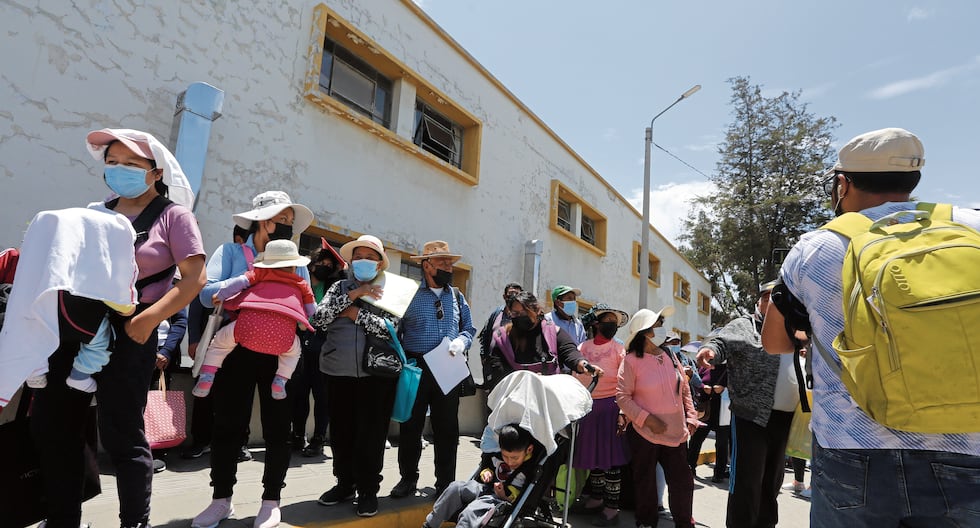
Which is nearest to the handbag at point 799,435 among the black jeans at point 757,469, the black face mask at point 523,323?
the black jeans at point 757,469

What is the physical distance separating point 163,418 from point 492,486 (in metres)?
2.18

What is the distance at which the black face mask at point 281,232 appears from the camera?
3.54m

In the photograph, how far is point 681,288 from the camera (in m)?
22.7

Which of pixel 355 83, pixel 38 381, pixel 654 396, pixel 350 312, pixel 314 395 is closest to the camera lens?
pixel 38 381

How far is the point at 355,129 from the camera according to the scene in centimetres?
718

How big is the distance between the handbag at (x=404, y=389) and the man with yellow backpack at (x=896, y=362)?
8.22 feet

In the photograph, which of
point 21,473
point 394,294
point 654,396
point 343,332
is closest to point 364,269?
point 394,294

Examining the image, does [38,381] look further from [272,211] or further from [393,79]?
[393,79]

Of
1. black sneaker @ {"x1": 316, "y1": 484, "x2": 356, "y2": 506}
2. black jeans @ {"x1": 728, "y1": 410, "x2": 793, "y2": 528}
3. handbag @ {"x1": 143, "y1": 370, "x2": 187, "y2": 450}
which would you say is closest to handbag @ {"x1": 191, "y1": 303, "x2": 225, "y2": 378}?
handbag @ {"x1": 143, "y1": 370, "x2": 187, "y2": 450}

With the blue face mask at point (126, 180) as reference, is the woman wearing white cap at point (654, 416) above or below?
below

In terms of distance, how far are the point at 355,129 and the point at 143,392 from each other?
5.48 m

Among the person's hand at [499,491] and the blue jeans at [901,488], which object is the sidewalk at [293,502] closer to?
the person's hand at [499,491]

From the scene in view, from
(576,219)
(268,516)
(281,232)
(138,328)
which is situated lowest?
(268,516)

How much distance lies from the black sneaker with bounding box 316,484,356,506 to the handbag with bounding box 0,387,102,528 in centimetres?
141
